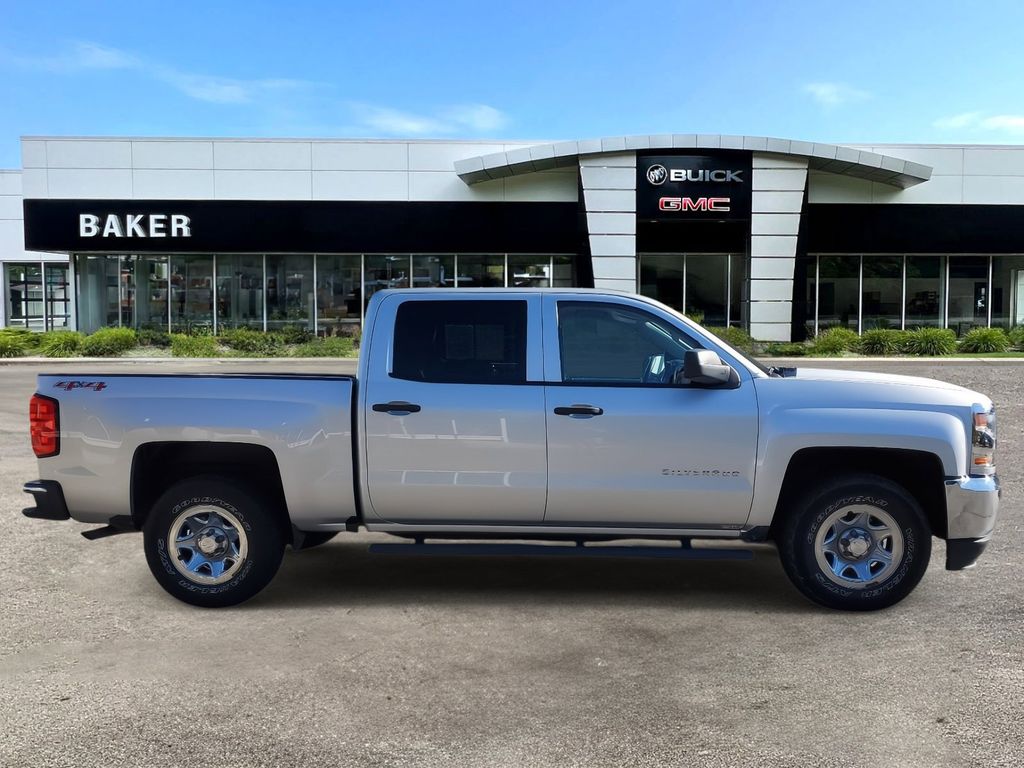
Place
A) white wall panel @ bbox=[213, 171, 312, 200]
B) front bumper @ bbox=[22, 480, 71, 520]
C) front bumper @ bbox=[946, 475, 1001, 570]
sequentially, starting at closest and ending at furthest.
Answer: front bumper @ bbox=[946, 475, 1001, 570] < front bumper @ bbox=[22, 480, 71, 520] < white wall panel @ bbox=[213, 171, 312, 200]

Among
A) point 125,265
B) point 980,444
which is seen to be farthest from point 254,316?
point 980,444

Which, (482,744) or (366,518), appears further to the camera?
(366,518)

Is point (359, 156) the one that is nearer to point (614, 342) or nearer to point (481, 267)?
point (481, 267)

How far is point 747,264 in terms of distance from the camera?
104 ft

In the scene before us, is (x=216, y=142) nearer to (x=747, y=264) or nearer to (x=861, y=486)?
(x=747, y=264)

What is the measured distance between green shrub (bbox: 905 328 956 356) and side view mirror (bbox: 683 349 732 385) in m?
26.4

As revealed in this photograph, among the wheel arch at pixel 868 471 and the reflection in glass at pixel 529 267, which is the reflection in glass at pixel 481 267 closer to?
the reflection in glass at pixel 529 267

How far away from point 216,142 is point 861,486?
29.9m

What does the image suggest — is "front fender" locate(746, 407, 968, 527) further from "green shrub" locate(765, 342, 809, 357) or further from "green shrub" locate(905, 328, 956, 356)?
"green shrub" locate(905, 328, 956, 356)

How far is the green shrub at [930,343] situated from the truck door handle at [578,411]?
26.7 metres

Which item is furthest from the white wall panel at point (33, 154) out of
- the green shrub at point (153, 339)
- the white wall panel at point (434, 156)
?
the white wall panel at point (434, 156)

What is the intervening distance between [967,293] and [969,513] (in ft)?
106

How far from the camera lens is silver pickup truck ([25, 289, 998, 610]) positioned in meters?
5.54

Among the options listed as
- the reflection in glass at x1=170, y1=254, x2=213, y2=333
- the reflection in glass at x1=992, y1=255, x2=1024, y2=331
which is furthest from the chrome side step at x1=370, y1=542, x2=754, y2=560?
the reflection in glass at x1=992, y1=255, x2=1024, y2=331
